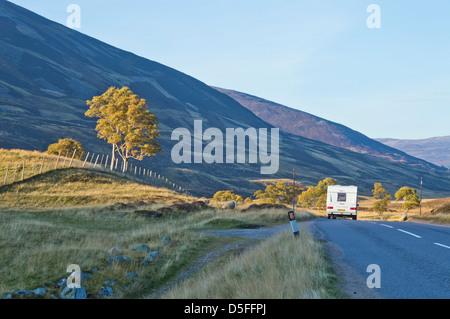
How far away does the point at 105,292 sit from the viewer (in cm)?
1086

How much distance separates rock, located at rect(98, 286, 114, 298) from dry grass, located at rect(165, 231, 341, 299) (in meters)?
2.27

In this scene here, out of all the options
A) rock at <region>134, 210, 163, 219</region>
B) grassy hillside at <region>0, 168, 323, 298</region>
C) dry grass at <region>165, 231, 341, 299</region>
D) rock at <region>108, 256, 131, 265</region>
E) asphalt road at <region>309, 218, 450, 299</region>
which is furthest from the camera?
rock at <region>134, 210, 163, 219</region>

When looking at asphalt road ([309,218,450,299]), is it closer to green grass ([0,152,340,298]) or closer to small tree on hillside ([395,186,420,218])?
green grass ([0,152,340,298])

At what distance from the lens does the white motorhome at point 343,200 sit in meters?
34.3

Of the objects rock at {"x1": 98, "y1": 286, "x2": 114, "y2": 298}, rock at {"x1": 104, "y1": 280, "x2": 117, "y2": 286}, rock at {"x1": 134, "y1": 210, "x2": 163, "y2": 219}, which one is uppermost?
rock at {"x1": 104, "y1": 280, "x2": 117, "y2": 286}

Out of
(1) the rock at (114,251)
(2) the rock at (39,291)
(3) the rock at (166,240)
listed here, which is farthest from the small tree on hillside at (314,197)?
(2) the rock at (39,291)

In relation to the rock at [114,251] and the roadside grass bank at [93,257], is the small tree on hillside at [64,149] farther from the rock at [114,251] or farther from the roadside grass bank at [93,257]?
the rock at [114,251]

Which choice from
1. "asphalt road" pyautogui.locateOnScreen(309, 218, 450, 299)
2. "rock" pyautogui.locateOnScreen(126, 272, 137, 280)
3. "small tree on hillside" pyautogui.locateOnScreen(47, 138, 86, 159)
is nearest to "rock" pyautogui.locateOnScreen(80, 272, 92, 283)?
"rock" pyautogui.locateOnScreen(126, 272, 137, 280)

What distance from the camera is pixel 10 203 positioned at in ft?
99.1

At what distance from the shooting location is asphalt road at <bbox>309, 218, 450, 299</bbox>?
7.14 meters

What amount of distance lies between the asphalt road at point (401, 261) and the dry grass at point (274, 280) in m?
0.92

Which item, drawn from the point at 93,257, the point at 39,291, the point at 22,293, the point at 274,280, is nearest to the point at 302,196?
the point at 93,257
